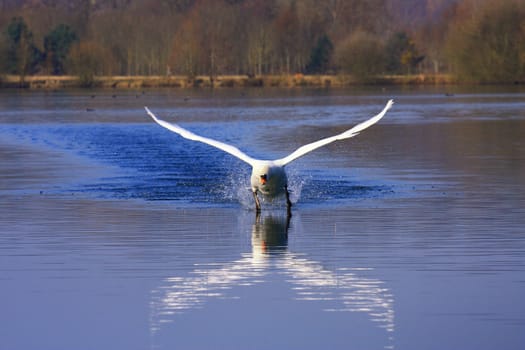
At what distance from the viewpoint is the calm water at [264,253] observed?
10.0m

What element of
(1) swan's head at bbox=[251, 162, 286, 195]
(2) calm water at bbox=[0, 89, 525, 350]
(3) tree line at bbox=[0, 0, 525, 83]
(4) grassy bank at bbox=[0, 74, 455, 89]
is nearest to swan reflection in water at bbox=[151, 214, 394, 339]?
(2) calm water at bbox=[0, 89, 525, 350]

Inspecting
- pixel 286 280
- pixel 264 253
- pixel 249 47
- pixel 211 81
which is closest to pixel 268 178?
pixel 264 253

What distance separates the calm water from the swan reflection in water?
2 centimetres

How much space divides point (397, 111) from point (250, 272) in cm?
4203

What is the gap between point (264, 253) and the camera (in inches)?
548

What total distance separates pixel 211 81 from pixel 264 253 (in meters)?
102

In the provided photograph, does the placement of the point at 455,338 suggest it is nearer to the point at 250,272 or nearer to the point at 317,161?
the point at 250,272

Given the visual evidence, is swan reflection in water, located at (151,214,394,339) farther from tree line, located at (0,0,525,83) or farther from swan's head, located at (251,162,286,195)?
tree line, located at (0,0,525,83)

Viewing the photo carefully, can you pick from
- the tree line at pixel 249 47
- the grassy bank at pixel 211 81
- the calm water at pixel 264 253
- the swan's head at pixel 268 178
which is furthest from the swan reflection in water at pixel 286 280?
the grassy bank at pixel 211 81

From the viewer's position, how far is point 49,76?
12619 cm

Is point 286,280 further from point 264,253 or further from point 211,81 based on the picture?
point 211,81

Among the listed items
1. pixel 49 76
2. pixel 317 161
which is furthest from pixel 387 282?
pixel 49 76

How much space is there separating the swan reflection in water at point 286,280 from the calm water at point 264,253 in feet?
0.06

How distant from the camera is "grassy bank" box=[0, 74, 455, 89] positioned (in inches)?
4417
